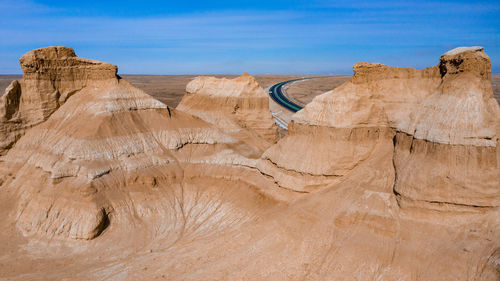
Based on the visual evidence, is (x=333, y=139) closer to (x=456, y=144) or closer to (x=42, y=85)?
(x=456, y=144)

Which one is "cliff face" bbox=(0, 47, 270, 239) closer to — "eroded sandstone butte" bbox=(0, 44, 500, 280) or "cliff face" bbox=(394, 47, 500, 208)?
"eroded sandstone butte" bbox=(0, 44, 500, 280)

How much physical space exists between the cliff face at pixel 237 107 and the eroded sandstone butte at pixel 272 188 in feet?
19.1

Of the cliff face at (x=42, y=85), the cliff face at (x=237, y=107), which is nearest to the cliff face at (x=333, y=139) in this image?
the cliff face at (x=237, y=107)

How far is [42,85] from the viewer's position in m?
26.0

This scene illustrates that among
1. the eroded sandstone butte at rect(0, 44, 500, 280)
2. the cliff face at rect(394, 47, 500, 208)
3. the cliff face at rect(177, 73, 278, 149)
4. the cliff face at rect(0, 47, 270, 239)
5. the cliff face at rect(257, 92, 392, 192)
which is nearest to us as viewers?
the cliff face at rect(394, 47, 500, 208)

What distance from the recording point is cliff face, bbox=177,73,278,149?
3453 cm

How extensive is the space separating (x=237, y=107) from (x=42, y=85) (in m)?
17.8

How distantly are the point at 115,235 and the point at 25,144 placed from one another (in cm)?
1140

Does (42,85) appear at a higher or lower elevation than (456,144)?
higher

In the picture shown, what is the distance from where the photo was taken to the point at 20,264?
1825 centimetres

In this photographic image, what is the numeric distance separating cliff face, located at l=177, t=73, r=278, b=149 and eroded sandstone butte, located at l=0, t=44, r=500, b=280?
582 centimetres

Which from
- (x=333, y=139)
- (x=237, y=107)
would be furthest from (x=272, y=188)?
(x=237, y=107)

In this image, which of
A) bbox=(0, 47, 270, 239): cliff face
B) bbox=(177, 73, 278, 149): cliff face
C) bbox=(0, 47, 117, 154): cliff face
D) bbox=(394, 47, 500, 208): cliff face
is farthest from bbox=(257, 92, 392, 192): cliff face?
bbox=(0, 47, 117, 154): cliff face

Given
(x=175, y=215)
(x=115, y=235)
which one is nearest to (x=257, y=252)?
(x=175, y=215)
